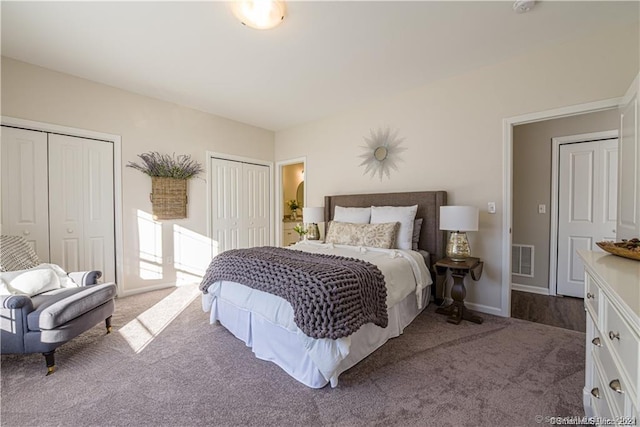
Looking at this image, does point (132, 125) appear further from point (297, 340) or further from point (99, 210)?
point (297, 340)

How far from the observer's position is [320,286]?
67.6 inches

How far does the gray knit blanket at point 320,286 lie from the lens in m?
1.65

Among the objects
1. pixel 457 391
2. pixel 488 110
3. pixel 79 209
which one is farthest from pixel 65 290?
pixel 488 110

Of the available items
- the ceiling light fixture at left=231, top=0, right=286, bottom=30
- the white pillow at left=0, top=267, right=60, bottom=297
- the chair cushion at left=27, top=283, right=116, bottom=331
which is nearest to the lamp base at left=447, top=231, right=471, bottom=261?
the ceiling light fixture at left=231, top=0, right=286, bottom=30

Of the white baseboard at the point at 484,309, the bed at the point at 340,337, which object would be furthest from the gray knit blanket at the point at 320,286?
the white baseboard at the point at 484,309

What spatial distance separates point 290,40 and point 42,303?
290cm

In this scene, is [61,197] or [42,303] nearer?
[42,303]

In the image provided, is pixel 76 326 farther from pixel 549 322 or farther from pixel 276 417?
pixel 549 322

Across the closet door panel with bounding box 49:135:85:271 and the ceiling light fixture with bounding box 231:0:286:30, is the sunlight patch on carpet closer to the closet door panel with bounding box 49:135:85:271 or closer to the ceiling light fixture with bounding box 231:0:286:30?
the closet door panel with bounding box 49:135:85:271

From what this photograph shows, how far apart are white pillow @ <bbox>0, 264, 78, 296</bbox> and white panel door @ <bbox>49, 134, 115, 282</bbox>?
79 centimetres

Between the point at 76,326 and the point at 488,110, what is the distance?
4.25m

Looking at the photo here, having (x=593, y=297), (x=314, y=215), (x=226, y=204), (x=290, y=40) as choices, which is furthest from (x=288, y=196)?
(x=593, y=297)

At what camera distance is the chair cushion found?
73.8 inches

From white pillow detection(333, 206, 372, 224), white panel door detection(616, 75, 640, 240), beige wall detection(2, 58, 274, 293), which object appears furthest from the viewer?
white pillow detection(333, 206, 372, 224)
